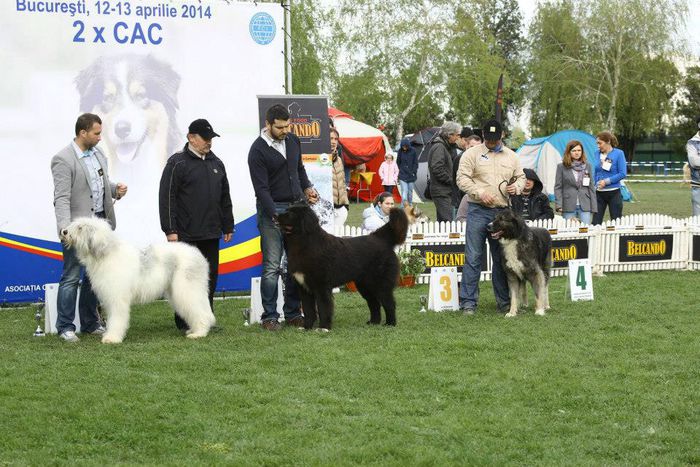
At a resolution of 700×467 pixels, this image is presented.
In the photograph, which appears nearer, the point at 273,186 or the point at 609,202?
the point at 273,186

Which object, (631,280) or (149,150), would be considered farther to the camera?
(631,280)

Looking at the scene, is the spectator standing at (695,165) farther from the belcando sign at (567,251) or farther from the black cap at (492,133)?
the black cap at (492,133)

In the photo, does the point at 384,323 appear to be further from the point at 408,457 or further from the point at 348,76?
the point at 348,76

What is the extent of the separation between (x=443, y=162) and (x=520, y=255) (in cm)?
329

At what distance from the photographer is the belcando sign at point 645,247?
12344 mm

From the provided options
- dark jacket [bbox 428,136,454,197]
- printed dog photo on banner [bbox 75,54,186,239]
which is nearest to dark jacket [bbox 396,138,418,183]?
dark jacket [bbox 428,136,454,197]

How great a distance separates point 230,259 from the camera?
1003cm

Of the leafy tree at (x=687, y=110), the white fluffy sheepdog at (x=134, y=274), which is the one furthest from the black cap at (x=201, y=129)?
the leafy tree at (x=687, y=110)

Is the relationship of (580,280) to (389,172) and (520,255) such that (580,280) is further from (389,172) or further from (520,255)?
(389,172)

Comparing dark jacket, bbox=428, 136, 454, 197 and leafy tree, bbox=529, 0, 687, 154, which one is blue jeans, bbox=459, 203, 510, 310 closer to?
dark jacket, bbox=428, 136, 454, 197

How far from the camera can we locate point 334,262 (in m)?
7.65

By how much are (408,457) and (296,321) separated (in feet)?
13.2

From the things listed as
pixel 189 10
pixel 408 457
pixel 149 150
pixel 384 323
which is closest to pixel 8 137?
pixel 149 150

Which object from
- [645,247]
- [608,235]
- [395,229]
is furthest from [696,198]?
[395,229]
